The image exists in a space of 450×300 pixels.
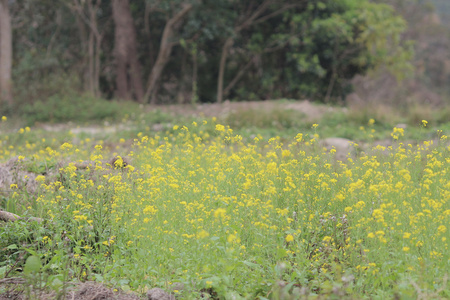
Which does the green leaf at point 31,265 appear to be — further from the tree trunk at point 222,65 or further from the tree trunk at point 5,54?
the tree trunk at point 222,65

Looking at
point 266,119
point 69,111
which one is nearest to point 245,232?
point 266,119

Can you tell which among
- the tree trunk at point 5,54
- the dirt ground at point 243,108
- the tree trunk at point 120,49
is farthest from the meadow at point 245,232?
the tree trunk at point 120,49

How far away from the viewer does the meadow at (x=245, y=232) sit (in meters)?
3.34

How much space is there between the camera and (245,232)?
4.00 meters

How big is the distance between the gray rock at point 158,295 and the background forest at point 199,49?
12535mm

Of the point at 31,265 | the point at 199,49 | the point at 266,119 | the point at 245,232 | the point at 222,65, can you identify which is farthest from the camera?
the point at 199,49

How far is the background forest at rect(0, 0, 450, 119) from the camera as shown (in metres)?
16.1

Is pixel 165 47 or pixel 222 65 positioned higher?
pixel 165 47

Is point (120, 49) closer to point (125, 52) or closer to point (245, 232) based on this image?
point (125, 52)

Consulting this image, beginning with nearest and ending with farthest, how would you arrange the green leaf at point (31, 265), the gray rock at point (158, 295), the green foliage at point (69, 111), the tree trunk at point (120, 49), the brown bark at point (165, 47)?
the green leaf at point (31, 265) < the gray rock at point (158, 295) < the green foliage at point (69, 111) < the brown bark at point (165, 47) < the tree trunk at point (120, 49)

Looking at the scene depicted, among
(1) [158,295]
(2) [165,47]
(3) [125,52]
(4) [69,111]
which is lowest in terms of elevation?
(1) [158,295]

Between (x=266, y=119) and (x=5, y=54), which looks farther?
(x=5, y=54)

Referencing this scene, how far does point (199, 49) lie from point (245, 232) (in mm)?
14449

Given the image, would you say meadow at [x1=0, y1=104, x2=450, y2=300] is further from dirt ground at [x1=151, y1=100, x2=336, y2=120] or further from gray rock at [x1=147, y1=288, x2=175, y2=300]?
dirt ground at [x1=151, y1=100, x2=336, y2=120]
